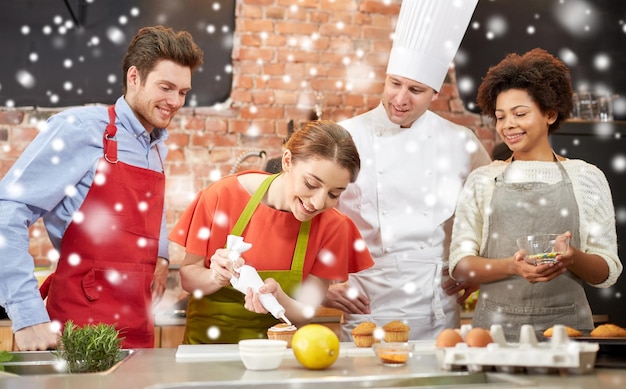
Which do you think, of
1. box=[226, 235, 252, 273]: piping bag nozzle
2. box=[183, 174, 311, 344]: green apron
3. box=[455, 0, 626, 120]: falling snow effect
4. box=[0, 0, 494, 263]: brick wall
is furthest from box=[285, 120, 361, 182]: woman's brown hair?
box=[455, 0, 626, 120]: falling snow effect

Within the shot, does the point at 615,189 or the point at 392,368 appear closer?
the point at 392,368

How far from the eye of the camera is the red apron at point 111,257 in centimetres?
191

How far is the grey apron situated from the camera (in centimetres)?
207

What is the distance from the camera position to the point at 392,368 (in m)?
1.30

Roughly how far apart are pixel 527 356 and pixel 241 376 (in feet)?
1.60

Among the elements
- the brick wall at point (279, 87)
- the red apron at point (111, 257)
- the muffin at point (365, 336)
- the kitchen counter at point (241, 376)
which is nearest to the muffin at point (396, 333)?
the muffin at point (365, 336)

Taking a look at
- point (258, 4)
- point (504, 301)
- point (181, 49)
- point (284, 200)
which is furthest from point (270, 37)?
point (504, 301)

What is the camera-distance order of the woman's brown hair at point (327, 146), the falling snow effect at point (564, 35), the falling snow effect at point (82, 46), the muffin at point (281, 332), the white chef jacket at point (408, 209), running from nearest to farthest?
1. the muffin at point (281, 332)
2. the woman's brown hair at point (327, 146)
3. the white chef jacket at point (408, 209)
4. the falling snow effect at point (82, 46)
5. the falling snow effect at point (564, 35)

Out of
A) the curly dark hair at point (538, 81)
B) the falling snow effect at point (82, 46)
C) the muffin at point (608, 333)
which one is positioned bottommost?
the muffin at point (608, 333)

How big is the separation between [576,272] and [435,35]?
3.37ft

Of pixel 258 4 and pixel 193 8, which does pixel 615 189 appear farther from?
pixel 193 8

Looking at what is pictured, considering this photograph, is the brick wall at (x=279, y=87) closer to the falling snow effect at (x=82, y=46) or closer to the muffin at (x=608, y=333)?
the falling snow effect at (x=82, y=46)

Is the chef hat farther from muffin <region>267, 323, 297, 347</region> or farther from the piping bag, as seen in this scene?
muffin <region>267, 323, 297, 347</region>

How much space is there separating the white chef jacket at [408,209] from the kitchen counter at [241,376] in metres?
0.94
